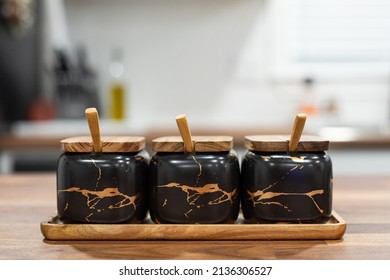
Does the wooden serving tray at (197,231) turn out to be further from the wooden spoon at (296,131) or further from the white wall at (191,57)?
the white wall at (191,57)

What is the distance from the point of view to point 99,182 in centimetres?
73

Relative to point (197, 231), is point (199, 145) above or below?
above

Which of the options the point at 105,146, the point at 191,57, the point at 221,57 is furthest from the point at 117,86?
the point at 105,146

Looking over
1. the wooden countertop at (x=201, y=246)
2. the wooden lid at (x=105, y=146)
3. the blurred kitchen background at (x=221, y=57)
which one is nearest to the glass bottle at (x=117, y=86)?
the blurred kitchen background at (x=221, y=57)

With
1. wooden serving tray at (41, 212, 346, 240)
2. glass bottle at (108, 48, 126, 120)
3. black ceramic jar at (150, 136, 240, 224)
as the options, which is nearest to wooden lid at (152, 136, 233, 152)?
black ceramic jar at (150, 136, 240, 224)

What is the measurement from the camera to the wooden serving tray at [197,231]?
2.35ft

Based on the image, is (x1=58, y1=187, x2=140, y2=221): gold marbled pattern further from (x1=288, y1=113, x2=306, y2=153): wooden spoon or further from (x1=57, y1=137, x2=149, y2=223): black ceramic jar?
(x1=288, y1=113, x2=306, y2=153): wooden spoon

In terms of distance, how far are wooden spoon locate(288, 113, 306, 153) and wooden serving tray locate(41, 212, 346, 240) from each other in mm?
118

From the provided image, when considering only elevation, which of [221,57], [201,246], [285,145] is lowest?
[201,246]

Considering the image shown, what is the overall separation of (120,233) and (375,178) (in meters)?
0.84

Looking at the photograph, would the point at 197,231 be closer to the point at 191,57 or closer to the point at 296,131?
the point at 296,131

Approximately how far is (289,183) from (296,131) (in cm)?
8

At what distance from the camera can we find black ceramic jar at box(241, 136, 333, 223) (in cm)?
73

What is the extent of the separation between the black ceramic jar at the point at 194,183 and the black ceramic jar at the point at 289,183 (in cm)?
4
